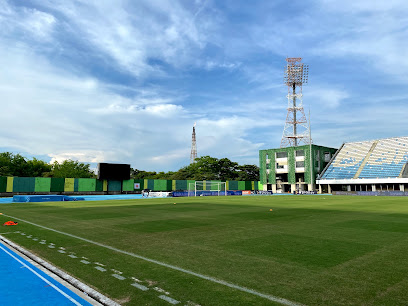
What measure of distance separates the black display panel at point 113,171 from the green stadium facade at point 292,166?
50257 millimetres

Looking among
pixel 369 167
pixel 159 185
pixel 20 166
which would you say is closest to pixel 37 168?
pixel 20 166

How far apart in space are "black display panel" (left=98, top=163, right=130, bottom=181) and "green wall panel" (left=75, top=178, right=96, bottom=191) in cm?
272

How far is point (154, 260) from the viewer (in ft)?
28.0

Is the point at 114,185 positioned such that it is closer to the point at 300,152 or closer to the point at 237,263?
the point at 300,152

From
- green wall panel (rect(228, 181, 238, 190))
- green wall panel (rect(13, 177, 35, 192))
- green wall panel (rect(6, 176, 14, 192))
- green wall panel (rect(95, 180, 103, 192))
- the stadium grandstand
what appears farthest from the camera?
green wall panel (rect(228, 181, 238, 190))

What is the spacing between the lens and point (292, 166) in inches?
3770

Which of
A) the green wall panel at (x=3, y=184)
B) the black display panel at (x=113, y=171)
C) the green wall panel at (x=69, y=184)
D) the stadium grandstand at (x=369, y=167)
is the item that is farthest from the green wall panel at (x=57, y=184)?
the stadium grandstand at (x=369, y=167)

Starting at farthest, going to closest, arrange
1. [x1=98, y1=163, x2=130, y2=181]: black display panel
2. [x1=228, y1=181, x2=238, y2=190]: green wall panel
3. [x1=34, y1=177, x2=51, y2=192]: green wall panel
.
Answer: [x1=228, y1=181, x2=238, y2=190]: green wall panel, [x1=98, y1=163, x2=130, y2=181]: black display panel, [x1=34, y1=177, x2=51, y2=192]: green wall panel

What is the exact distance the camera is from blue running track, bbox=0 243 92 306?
19.0ft

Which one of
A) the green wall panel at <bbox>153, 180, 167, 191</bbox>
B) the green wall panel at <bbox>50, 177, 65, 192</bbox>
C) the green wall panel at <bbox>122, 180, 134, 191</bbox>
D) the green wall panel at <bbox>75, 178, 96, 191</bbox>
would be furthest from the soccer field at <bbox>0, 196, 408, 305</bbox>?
the green wall panel at <bbox>153, 180, 167, 191</bbox>

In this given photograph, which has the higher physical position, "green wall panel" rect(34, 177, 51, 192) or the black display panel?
the black display panel

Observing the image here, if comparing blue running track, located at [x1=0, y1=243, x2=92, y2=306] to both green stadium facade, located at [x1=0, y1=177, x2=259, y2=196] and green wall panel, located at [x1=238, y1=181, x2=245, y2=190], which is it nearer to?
green stadium facade, located at [x1=0, y1=177, x2=259, y2=196]

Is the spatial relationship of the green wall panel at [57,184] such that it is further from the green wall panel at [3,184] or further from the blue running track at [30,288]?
the blue running track at [30,288]

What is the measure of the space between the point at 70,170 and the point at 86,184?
27341 mm
